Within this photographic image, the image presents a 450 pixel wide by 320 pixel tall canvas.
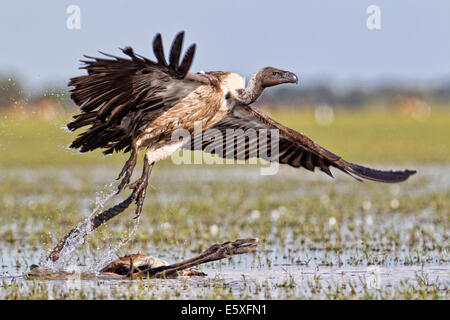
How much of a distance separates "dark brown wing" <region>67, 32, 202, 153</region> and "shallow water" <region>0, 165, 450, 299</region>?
3.70 ft

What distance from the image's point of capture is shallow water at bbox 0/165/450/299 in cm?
707

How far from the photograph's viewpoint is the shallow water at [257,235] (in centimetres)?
707

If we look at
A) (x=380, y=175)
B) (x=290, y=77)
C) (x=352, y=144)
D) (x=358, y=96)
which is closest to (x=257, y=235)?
(x=380, y=175)

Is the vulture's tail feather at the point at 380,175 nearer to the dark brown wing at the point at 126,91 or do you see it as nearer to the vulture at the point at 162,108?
the vulture at the point at 162,108

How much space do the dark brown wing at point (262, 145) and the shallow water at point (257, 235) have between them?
0.95 m

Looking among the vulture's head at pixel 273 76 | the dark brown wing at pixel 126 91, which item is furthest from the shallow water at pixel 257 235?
the vulture's head at pixel 273 76

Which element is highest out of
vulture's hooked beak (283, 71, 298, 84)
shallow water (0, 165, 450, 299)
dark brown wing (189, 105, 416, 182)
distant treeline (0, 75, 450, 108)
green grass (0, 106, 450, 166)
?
distant treeline (0, 75, 450, 108)

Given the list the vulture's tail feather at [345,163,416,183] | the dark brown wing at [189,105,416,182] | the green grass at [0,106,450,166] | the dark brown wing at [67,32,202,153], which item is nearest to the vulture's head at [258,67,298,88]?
the dark brown wing at [189,105,416,182]

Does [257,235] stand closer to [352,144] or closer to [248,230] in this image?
[248,230]

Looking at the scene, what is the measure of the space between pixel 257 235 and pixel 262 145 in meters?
1.33

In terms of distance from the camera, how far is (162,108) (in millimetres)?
7938

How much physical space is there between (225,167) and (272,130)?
1300cm

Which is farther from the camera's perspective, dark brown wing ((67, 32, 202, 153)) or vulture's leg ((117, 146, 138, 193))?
vulture's leg ((117, 146, 138, 193))

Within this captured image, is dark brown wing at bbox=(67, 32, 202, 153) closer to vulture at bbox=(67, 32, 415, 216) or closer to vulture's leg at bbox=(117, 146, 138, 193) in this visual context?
vulture at bbox=(67, 32, 415, 216)
